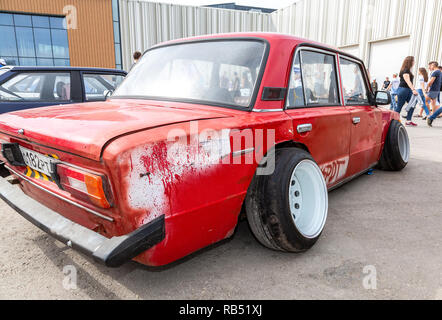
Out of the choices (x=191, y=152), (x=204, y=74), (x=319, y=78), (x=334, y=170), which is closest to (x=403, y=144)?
(x=334, y=170)

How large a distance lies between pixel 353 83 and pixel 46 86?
4.00 metres

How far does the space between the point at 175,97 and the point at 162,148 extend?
2.73 feet

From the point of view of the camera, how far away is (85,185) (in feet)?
4.54

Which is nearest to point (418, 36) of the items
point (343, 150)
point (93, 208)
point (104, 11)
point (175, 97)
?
point (343, 150)

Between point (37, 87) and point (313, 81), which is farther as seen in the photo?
point (37, 87)

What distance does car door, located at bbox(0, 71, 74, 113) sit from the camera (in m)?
3.99

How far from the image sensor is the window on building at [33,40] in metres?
20.5

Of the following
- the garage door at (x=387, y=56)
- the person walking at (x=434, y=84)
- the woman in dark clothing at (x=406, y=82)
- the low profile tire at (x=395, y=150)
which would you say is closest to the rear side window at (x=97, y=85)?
the low profile tire at (x=395, y=150)

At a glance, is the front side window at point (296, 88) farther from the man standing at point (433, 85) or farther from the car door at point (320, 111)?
the man standing at point (433, 85)

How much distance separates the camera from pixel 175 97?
6.83 ft

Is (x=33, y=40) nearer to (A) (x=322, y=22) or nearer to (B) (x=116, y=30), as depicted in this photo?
(B) (x=116, y=30)

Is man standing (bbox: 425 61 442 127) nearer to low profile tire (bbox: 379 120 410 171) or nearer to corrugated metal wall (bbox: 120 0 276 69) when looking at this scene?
low profile tire (bbox: 379 120 410 171)

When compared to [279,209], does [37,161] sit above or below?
above
